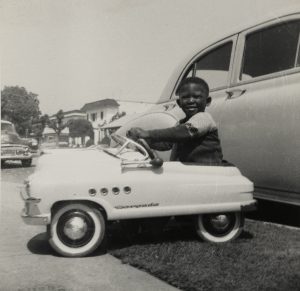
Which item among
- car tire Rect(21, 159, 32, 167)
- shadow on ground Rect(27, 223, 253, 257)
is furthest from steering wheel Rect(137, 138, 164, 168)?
car tire Rect(21, 159, 32, 167)

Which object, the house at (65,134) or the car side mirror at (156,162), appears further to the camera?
the house at (65,134)

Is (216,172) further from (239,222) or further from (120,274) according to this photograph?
(120,274)

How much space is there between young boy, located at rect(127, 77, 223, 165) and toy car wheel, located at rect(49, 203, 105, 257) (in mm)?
717

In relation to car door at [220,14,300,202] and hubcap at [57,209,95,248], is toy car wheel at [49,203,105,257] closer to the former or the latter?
hubcap at [57,209,95,248]

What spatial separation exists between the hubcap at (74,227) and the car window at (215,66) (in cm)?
201

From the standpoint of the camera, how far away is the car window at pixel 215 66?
14.6 feet

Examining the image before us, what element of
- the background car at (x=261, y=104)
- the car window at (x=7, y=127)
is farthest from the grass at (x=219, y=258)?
the car window at (x=7, y=127)

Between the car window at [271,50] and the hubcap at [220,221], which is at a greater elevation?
the car window at [271,50]

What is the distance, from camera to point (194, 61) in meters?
4.86

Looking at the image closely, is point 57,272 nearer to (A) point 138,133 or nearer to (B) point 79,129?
(A) point 138,133

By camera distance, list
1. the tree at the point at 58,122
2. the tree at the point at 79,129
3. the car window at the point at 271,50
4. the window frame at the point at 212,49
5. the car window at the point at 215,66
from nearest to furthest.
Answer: the car window at the point at 271,50 → the window frame at the point at 212,49 → the car window at the point at 215,66 → the tree at the point at 58,122 → the tree at the point at 79,129

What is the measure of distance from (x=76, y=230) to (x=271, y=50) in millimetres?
2311

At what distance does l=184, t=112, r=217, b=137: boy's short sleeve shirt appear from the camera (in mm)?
3441

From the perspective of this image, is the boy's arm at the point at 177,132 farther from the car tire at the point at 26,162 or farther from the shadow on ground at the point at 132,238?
the car tire at the point at 26,162
